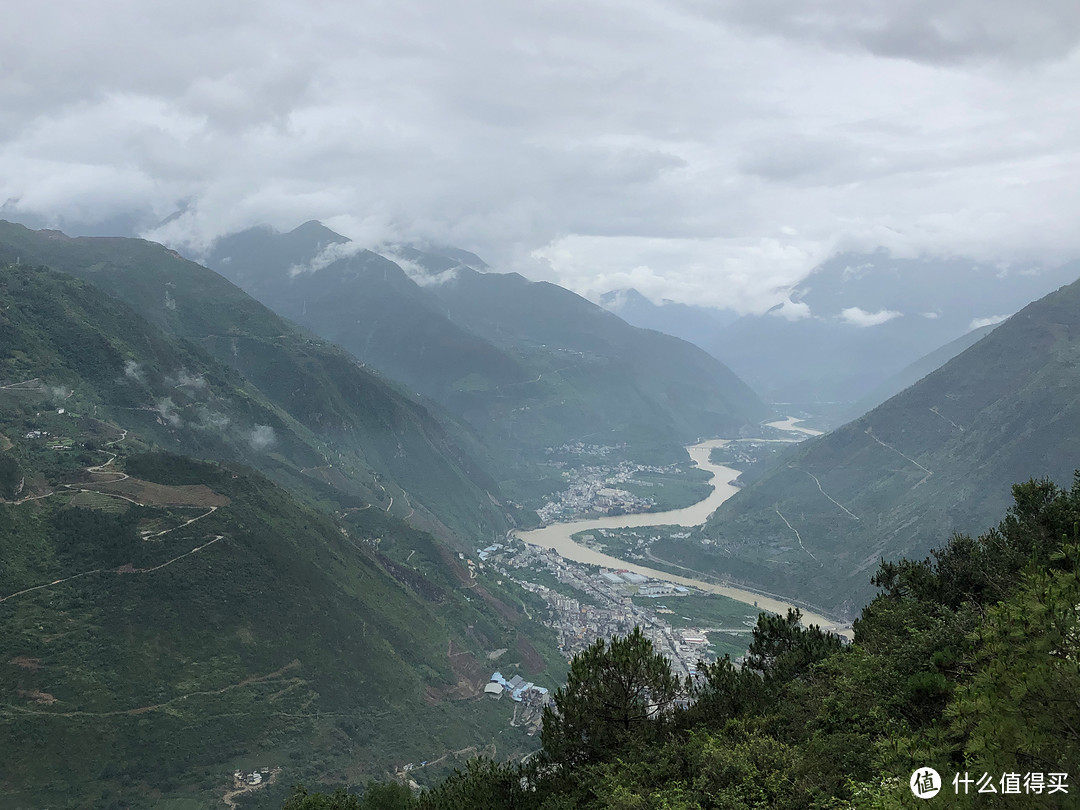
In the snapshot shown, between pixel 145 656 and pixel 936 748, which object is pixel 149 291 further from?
pixel 936 748

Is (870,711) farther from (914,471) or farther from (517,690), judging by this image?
(914,471)

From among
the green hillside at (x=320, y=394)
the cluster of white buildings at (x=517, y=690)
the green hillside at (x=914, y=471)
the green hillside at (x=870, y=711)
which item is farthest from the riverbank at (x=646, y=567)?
the green hillside at (x=870, y=711)

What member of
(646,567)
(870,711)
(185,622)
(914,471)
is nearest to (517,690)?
(185,622)

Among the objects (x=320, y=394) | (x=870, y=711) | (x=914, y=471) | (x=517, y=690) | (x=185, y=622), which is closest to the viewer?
(x=870, y=711)

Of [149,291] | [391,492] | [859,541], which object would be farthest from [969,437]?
[149,291]

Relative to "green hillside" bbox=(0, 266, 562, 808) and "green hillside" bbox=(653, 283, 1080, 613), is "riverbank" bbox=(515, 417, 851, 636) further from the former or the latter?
"green hillside" bbox=(0, 266, 562, 808)

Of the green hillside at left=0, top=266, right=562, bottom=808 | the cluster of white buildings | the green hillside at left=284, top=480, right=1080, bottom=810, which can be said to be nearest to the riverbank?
the cluster of white buildings

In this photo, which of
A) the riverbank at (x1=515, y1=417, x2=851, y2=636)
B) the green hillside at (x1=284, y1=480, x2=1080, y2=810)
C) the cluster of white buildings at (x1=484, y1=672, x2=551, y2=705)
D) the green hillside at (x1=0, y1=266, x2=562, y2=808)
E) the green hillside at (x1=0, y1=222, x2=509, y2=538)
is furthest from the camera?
the green hillside at (x1=0, y1=222, x2=509, y2=538)
